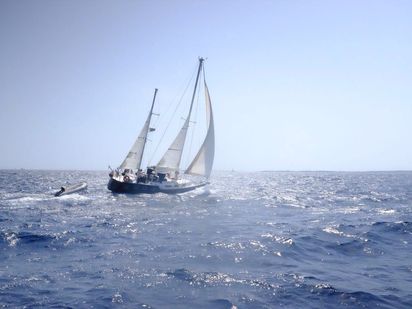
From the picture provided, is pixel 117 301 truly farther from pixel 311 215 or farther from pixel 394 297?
pixel 311 215

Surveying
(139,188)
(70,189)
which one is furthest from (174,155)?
(70,189)

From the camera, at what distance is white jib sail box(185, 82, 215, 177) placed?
4425 cm

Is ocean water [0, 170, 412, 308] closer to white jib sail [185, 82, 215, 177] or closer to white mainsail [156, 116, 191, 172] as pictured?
white mainsail [156, 116, 191, 172]

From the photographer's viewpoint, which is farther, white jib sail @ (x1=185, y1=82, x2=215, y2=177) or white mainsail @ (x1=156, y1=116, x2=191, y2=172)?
white jib sail @ (x1=185, y1=82, x2=215, y2=177)

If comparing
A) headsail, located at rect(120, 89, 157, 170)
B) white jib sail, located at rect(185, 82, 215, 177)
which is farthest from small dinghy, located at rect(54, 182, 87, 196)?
white jib sail, located at rect(185, 82, 215, 177)

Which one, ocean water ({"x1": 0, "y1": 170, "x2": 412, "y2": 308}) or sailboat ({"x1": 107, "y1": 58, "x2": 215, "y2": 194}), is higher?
sailboat ({"x1": 107, "y1": 58, "x2": 215, "y2": 194})

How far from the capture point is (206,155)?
44562mm

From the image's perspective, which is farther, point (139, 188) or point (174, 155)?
point (174, 155)

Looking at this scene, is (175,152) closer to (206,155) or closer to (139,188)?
(206,155)

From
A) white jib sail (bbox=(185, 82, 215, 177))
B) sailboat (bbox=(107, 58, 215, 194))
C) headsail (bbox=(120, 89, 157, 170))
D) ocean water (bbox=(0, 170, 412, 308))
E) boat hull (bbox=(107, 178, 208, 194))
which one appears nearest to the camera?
ocean water (bbox=(0, 170, 412, 308))

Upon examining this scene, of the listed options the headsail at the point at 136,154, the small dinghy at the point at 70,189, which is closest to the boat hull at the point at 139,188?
the headsail at the point at 136,154

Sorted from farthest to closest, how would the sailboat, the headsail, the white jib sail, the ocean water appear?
the white jib sail, the headsail, the sailboat, the ocean water

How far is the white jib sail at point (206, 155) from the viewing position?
145 ft

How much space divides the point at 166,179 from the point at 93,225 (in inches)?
882
